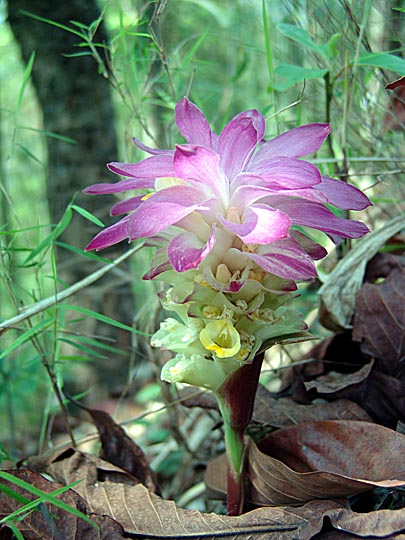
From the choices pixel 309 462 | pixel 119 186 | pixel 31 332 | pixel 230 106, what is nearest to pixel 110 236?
pixel 119 186

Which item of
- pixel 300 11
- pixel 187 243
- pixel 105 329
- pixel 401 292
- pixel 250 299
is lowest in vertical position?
pixel 105 329

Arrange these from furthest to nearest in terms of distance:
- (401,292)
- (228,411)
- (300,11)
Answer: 1. (300,11)
2. (401,292)
3. (228,411)

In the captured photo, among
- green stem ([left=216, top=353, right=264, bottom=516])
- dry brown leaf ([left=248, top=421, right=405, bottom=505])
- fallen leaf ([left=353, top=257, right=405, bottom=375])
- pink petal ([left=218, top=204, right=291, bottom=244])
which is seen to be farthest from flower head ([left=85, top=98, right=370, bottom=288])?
fallen leaf ([left=353, top=257, right=405, bottom=375])

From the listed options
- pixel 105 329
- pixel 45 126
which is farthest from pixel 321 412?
pixel 45 126

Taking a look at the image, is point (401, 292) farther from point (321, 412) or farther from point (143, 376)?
point (143, 376)

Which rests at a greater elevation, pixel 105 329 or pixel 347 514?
pixel 347 514

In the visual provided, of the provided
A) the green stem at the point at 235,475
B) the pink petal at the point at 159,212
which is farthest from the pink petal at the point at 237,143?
the green stem at the point at 235,475

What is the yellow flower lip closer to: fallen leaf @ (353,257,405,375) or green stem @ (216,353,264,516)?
green stem @ (216,353,264,516)
